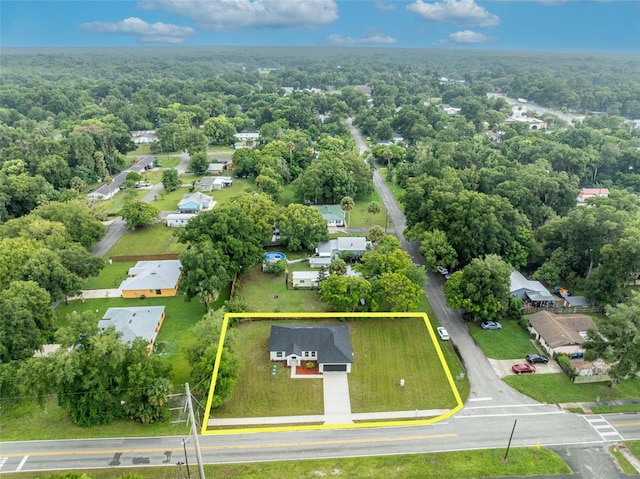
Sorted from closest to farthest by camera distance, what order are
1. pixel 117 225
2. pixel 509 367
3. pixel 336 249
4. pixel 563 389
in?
pixel 563 389 < pixel 509 367 < pixel 336 249 < pixel 117 225

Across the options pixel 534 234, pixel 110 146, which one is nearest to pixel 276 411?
pixel 534 234

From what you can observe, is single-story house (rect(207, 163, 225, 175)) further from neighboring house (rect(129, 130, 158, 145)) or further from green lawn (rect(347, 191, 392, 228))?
green lawn (rect(347, 191, 392, 228))

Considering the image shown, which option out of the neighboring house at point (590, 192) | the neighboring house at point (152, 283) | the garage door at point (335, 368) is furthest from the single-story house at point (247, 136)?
the garage door at point (335, 368)

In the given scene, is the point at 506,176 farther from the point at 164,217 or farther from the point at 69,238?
the point at 69,238

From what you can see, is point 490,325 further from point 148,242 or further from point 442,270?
point 148,242

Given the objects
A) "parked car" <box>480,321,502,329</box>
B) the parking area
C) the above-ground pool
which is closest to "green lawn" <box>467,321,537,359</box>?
"parked car" <box>480,321,502,329</box>

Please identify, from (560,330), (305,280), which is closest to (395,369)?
(560,330)
